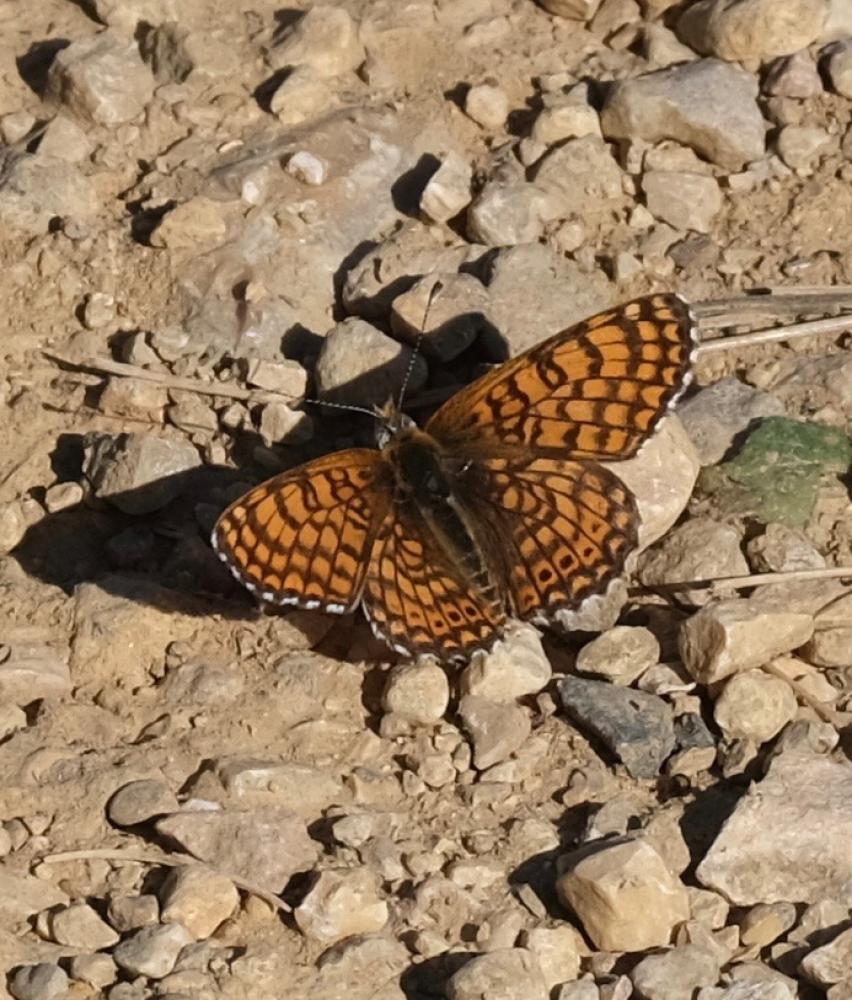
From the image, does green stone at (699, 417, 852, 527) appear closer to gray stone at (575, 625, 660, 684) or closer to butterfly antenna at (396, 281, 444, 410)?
gray stone at (575, 625, 660, 684)

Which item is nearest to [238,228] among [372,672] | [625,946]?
[372,672]

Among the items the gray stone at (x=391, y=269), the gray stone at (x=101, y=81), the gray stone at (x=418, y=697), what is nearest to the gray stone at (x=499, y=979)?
the gray stone at (x=418, y=697)

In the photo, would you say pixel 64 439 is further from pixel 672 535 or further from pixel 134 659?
pixel 672 535

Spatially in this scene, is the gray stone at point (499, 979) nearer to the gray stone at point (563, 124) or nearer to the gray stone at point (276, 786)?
the gray stone at point (276, 786)

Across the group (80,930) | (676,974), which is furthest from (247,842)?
(676,974)

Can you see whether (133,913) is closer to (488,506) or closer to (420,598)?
(420,598)

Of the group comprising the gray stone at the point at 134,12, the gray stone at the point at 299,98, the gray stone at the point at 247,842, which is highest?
the gray stone at the point at 134,12
